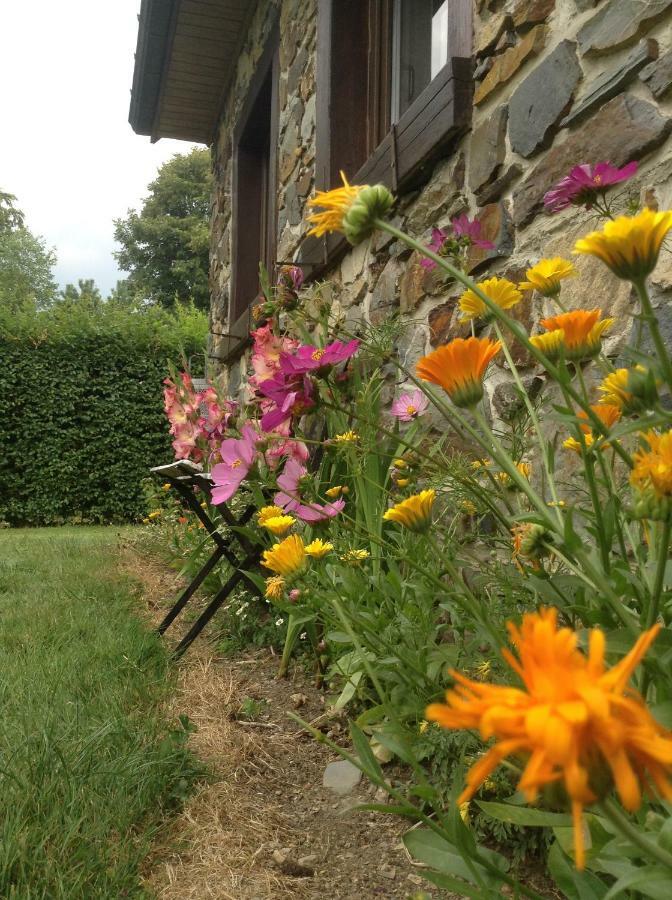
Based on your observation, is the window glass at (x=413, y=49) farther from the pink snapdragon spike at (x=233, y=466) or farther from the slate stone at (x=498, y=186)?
the pink snapdragon spike at (x=233, y=466)

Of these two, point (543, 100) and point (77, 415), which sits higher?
point (543, 100)

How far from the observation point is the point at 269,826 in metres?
1.34

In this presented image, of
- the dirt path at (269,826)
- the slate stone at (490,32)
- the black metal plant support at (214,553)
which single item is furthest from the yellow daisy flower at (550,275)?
the black metal plant support at (214,553)

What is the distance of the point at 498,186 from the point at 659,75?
55 cm

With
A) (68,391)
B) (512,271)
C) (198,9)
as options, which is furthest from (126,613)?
(68,391)

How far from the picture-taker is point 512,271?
181 cm

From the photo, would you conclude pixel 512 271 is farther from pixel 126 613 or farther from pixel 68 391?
pixel 68 391

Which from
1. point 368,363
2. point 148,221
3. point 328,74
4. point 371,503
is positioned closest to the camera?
point 371,503

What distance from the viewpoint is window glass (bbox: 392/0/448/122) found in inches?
115

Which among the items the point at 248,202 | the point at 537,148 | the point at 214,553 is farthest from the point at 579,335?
the point at 248,202

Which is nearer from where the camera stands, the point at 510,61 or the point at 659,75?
the point at 659,75

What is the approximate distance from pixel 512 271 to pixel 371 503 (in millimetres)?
764

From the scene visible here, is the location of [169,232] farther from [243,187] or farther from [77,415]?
[243,187]

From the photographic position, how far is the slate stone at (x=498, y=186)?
181 cm
